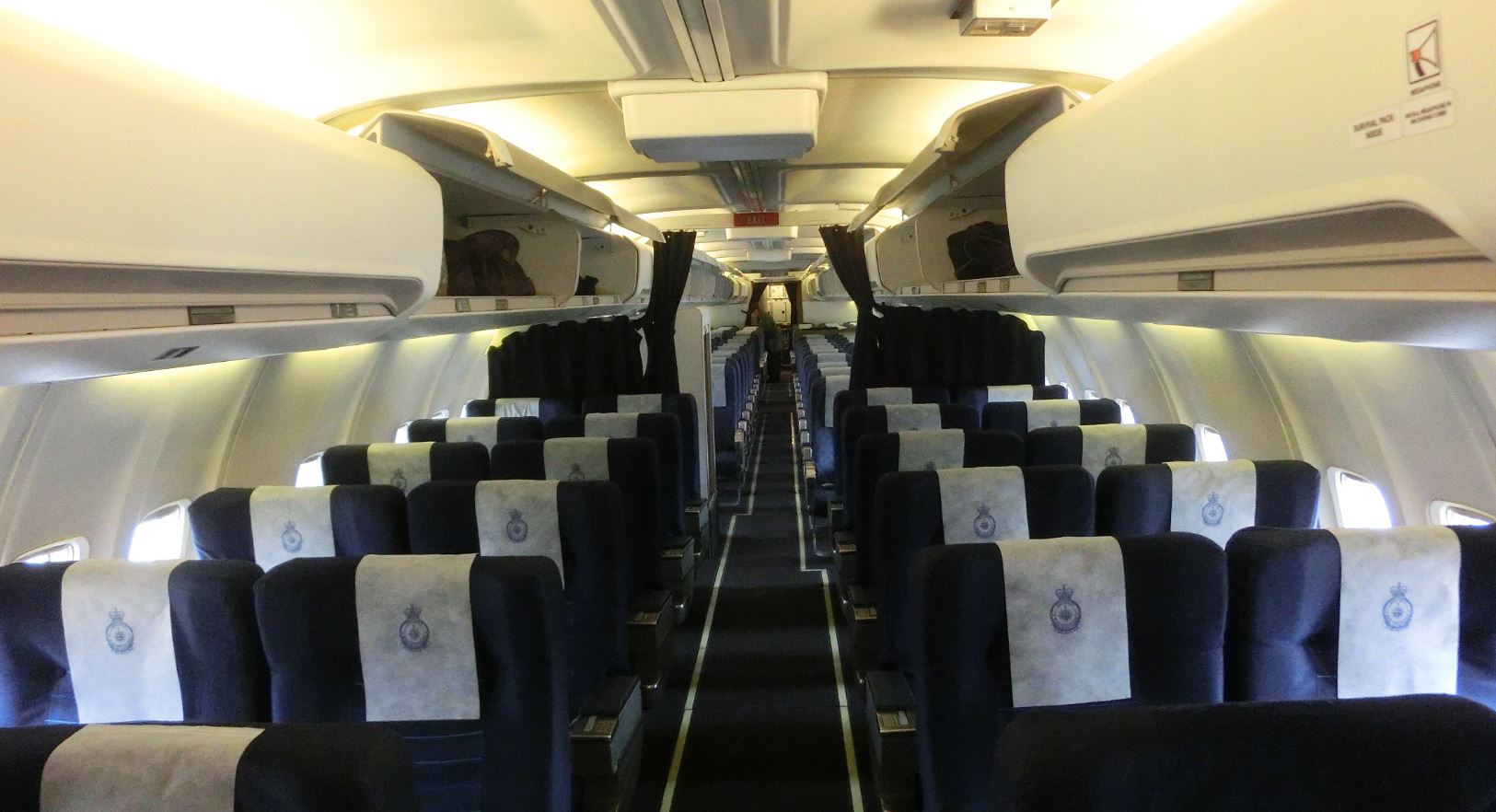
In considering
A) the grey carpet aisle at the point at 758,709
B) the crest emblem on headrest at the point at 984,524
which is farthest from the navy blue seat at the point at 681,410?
the crest emblem on headrest at the point at 984,524

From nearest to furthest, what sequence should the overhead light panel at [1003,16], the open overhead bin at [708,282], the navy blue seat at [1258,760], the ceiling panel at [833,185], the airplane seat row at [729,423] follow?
the navy blue seat at [1258,760] < the overhead light panel at [1003,16] < the ceiling panel at [833,185] < the airplane seat row at [729,423] < the open overhead bin at [708,282]

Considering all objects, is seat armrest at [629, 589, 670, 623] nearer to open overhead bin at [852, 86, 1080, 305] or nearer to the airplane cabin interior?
the airplane cabin interior

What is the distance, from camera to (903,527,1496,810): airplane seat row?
2045mm

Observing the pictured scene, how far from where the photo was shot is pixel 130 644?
2197mm

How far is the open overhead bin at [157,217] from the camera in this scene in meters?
1.46

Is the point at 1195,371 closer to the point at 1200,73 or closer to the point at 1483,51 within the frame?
the point at 1200,73

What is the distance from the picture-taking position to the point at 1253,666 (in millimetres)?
2109

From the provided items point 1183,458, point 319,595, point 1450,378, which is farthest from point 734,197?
point 319,595

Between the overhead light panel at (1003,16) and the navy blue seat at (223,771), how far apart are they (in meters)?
2.82

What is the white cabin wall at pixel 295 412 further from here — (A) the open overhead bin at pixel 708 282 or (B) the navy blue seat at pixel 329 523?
(A) the open overhead bin at pixel 708 282

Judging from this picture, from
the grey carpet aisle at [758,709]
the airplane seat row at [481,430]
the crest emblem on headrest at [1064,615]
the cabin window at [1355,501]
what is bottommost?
the grey carpet aisle at [758,709]

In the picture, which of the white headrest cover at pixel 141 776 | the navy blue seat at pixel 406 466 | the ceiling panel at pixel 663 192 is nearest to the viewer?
the white headrest cover at pixel 141 776

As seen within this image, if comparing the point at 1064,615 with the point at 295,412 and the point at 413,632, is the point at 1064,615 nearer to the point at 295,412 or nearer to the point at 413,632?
the point at 413,632

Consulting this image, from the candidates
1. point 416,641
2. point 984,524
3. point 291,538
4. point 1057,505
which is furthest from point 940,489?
point 291,538
